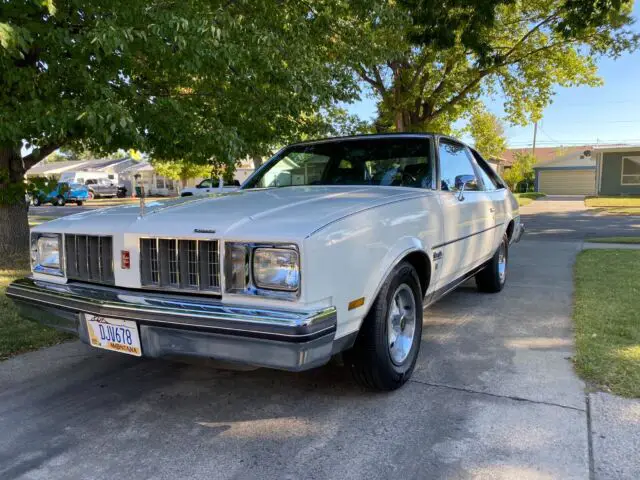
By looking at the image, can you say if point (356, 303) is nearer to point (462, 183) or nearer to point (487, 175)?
point (462, 183)

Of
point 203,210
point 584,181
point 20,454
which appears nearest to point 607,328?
point 203,210

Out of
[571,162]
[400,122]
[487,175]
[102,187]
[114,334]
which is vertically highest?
[400,122]

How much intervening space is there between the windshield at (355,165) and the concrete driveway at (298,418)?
4.76 ft

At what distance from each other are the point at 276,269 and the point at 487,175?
13.3 ft

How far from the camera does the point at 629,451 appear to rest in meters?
2.54

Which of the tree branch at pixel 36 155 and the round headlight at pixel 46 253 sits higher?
the tree branch at pixel 36 155

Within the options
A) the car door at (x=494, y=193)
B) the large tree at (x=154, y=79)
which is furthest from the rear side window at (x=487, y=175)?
the large tree at (x=154, y=79)

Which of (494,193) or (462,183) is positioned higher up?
(462,183)

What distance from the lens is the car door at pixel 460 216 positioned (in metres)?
4.01

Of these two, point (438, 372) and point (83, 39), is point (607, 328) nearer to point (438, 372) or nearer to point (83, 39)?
point (438, 372)

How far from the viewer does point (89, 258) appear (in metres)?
3.08

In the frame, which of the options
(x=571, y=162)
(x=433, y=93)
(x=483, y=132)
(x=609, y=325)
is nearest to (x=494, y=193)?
(x=609, y=325)

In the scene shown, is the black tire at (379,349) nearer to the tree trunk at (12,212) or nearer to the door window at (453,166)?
the door window at (453,166)

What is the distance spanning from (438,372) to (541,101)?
16.1m
